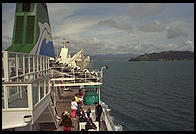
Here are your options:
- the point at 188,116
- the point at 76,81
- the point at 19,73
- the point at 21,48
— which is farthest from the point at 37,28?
the point at 188,116

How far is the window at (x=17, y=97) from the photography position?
695 centimetres

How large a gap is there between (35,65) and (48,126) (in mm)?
2910

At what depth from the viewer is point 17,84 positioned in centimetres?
668

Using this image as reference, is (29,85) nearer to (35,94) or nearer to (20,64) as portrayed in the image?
(35,94)

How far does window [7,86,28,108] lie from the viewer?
6.95m

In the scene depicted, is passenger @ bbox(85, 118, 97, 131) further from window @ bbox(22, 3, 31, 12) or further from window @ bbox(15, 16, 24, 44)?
window @ bbox(22, 3, 31, 12)

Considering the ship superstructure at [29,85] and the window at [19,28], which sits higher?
the window at [19,28]

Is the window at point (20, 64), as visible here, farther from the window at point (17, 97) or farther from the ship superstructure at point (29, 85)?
the window at point (17, 97)

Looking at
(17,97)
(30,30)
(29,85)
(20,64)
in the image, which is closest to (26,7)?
(30,30)

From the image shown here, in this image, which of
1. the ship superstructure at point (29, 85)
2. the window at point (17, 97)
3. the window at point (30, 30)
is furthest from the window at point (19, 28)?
the window at point (17, 97)

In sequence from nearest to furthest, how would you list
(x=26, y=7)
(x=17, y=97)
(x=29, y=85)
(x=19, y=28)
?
1. (x=29, y=85)
2. (x=17, y=97)
3. (x=26, y=7)
4. (x=19, y=28)

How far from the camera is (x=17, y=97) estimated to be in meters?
7.15

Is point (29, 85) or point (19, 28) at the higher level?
point (19, 28)

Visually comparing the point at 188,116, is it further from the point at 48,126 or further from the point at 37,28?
the point at 37,28
